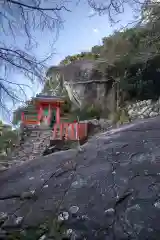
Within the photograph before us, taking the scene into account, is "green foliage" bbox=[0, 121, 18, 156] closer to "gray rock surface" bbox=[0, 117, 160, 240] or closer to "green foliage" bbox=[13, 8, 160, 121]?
"green foliage" bbox=[13, 8, 160, 121]

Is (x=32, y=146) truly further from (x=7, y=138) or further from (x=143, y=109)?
(x=143, y=109)

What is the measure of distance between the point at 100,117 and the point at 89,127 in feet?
12.9

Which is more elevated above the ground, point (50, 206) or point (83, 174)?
point (83, 174)

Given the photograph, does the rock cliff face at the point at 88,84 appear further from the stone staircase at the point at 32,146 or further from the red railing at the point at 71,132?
the red railing at the point at 71,132

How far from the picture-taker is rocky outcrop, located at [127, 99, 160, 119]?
12.5 metres

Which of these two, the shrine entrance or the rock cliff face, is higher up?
the rock cliff face

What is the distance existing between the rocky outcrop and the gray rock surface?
7.26 metres

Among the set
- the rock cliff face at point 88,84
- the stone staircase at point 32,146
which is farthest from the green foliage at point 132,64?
the stone staircase at point 32,146

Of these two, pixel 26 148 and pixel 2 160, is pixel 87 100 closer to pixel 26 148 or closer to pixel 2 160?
pixel 26 148

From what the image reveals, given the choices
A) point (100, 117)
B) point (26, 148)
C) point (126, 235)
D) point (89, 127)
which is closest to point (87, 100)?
point (100, 117)

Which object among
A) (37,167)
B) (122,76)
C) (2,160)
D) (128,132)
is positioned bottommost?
(2,160)

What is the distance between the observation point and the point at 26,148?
11938 mm

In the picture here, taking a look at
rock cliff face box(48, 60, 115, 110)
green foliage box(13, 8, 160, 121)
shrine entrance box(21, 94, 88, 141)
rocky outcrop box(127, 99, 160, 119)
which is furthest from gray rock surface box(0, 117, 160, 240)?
rock cliff face box(48, 60, 115, 110)

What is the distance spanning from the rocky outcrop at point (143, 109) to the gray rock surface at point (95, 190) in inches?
286
